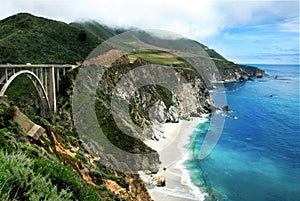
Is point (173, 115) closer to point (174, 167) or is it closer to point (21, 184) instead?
point (174, 167)

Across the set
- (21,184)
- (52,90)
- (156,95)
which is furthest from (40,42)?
(21,184)

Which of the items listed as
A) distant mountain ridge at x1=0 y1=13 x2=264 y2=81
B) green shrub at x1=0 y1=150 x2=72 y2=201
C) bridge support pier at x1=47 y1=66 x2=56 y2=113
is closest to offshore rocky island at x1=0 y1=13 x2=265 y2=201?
green shrub at x1=0 y1=150 x2=72 y2=201

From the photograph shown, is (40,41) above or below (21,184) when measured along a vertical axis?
above

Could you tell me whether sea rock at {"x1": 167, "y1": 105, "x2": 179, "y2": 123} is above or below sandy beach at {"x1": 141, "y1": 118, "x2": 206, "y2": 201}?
above

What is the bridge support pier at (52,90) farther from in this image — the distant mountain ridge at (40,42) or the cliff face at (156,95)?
the cliff face at (156,95)

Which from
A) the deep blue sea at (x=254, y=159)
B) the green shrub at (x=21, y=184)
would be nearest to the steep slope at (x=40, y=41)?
the deep blue sea at (x=254, y=159)

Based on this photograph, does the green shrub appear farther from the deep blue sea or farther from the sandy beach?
the deep blue sea
